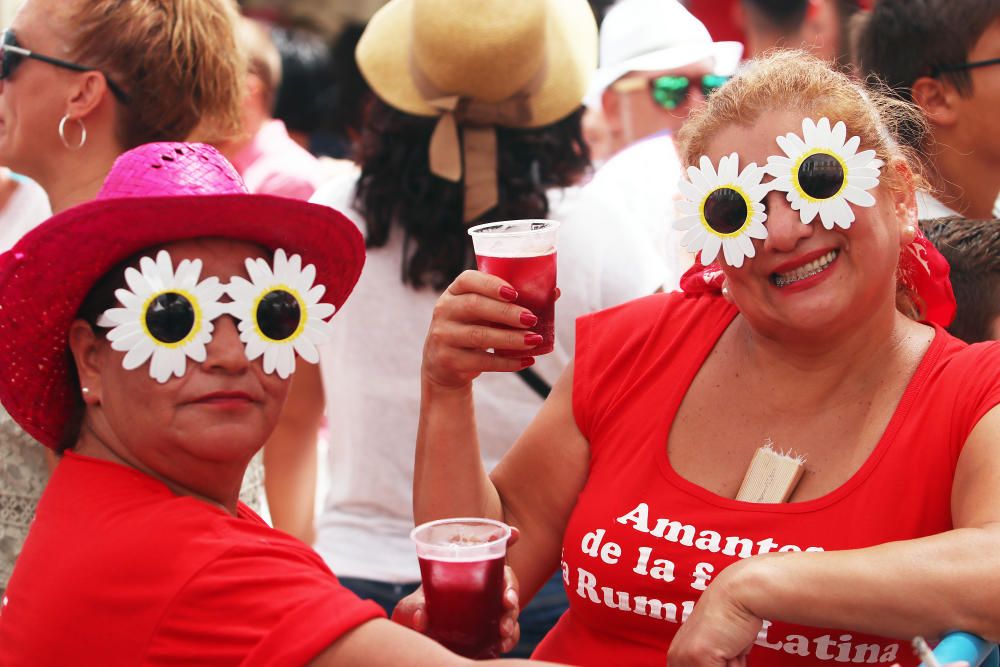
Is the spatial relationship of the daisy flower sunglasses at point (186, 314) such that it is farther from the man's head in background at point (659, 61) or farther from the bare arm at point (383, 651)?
the man's head in background at point (659, 61)

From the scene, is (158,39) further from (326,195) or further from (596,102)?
(596,102)

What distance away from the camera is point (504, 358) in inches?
105

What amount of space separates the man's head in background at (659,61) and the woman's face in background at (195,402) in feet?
10.6

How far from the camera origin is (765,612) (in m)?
2.26

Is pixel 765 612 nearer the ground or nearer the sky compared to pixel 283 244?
nearer the ground

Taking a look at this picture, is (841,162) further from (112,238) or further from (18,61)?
(18,61)

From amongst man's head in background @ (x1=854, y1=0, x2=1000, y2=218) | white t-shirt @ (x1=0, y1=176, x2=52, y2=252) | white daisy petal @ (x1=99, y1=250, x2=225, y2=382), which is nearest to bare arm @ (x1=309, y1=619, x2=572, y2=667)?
white daisy petal @ (x1=99, y1=250, x2=225, y2=382)

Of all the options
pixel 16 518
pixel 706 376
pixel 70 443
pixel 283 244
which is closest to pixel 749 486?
pixel 706 376

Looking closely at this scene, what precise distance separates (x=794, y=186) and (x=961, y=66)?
1488 mm

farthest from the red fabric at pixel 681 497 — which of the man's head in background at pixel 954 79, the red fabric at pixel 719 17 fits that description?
the red fabric at pixel 719 17

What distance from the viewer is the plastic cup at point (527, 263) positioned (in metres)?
2.62

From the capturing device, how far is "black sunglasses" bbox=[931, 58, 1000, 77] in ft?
12.2

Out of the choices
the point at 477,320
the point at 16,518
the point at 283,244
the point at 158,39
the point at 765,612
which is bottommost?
the point at 16,518

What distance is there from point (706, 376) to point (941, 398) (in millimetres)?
530
